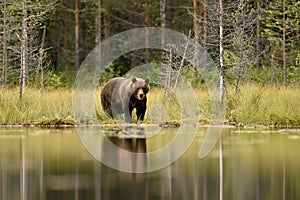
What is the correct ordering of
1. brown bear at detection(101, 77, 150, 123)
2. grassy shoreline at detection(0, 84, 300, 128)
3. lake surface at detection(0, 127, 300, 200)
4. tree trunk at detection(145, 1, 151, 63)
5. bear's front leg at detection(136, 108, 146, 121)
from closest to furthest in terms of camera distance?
lake surface at detection(0, 127, 300, 200) < grassy shoreline at detection(0, 84, 300, 128) < brown bear at detection(101, 77, 150, 123) < bear's front leg at detection(136, 108, 146, 121) < tree trunk at detection(145, 1, 151, 63)

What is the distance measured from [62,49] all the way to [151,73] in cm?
1001

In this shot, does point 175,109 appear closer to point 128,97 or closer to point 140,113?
point 140,113

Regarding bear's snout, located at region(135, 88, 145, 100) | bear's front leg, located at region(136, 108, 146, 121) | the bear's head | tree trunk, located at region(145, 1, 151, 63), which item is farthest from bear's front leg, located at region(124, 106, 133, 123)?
tree trunk, located at region(145, 1, 151, 63)

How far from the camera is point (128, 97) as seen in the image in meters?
20.7

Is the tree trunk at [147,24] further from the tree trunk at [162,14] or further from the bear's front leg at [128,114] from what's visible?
the bear's front leg at [128,114]

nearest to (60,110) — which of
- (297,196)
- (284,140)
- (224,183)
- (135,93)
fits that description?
(135,93)

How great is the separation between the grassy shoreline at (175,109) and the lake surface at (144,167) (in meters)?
2.21

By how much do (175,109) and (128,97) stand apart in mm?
1613

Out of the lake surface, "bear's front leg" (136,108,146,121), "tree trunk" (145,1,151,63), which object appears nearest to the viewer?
the lake surface

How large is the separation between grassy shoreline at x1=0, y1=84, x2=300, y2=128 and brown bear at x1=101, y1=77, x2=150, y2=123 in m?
0.32

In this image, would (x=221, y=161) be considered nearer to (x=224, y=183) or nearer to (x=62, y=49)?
(x=224, y=183)

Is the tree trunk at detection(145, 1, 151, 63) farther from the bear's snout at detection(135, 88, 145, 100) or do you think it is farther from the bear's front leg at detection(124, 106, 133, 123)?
the bear's snout at detection(135, 88, 145, 100)

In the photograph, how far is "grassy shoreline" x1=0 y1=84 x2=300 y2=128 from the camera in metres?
20.2

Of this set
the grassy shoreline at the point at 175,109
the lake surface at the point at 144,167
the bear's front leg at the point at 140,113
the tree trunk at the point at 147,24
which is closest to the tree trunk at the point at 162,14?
the tree trunk at the point at 147,24
